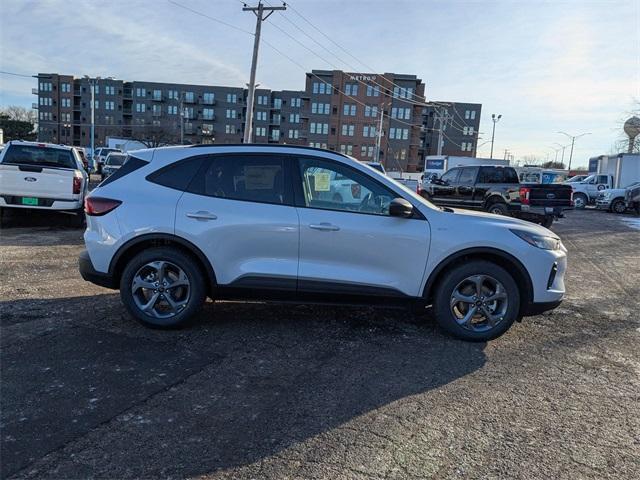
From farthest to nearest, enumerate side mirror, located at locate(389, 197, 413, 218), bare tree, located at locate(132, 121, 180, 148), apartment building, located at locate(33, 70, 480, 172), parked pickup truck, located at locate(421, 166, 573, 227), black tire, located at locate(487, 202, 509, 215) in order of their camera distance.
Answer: apartment building, located at locate(33, 70, 480, 172) → bare tree, located at locate(132, 121, 180, 148) → black tire, located at locate(487, 202, 509, 215) → parked pickup truck, located at locate(421, 166, 573, 227) → side mirror, located at locate(389, 197, 413, 218)

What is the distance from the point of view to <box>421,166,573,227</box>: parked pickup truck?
14.3 metres

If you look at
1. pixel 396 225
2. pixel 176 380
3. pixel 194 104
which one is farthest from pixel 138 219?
pixel 194 104

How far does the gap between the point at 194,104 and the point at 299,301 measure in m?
106

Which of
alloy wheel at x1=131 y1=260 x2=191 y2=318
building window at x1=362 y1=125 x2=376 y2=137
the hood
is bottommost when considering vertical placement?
alloy wheel at x1=131 y1=260 x2=191 y2=318

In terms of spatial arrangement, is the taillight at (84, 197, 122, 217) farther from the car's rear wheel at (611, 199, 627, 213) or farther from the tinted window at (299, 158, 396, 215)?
the car's rear wheel at (611, 199, 627, 213)

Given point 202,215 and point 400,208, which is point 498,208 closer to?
point 400,208

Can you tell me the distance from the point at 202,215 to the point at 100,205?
1.02 metres

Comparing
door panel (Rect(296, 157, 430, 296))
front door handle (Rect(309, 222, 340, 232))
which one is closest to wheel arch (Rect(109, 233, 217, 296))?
door panel (Rect(296, 157, 430, 296))

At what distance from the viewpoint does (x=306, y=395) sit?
361 centimetres

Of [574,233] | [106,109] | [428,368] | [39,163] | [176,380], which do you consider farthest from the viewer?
[106,109]

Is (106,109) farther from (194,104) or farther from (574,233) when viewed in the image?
(574,233)

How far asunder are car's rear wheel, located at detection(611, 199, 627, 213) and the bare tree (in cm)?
6718

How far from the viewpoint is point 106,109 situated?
102 m

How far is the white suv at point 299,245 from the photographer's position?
461 centimetres
